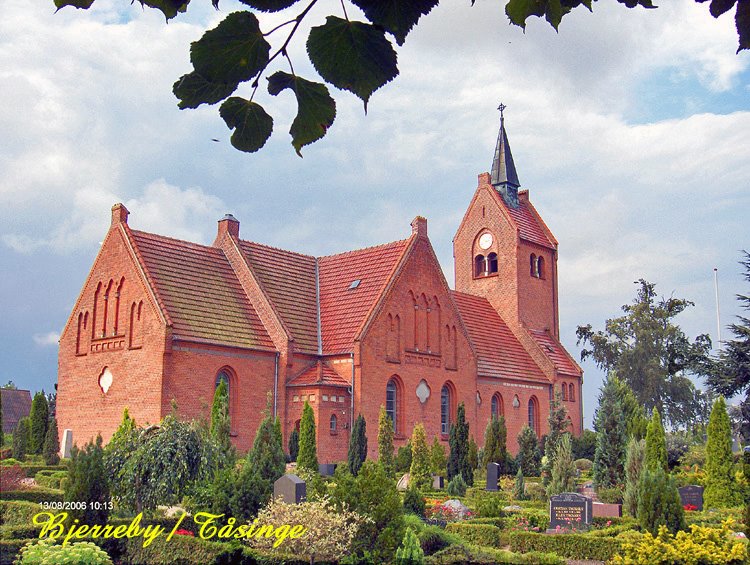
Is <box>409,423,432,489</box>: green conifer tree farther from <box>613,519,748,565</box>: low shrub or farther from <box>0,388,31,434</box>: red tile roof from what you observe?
<box>0,388,31,434</box>: red tile roof

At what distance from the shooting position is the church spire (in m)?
42.3

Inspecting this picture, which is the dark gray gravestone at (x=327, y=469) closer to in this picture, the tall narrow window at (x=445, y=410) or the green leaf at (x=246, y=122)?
the tall narrow window at (x=445, y=410)

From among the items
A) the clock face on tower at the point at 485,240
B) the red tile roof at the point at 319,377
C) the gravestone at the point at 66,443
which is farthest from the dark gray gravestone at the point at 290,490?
the clock face on tower at the point at 485,240

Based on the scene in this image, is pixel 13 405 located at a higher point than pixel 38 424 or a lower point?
higher

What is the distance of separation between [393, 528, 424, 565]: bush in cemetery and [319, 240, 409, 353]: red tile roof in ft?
57.7

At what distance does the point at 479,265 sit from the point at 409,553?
31750mm

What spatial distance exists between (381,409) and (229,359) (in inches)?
226

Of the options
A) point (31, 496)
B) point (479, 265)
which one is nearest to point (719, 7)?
point (31, 496)

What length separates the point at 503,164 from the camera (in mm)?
42750

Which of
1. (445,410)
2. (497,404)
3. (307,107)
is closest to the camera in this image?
(307,107)

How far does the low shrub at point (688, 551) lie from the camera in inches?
457

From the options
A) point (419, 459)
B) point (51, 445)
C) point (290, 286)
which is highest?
point (290, 286)

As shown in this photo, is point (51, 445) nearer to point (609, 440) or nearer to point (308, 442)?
point (308, 442)

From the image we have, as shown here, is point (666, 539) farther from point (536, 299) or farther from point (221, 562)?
point (536, 299)
